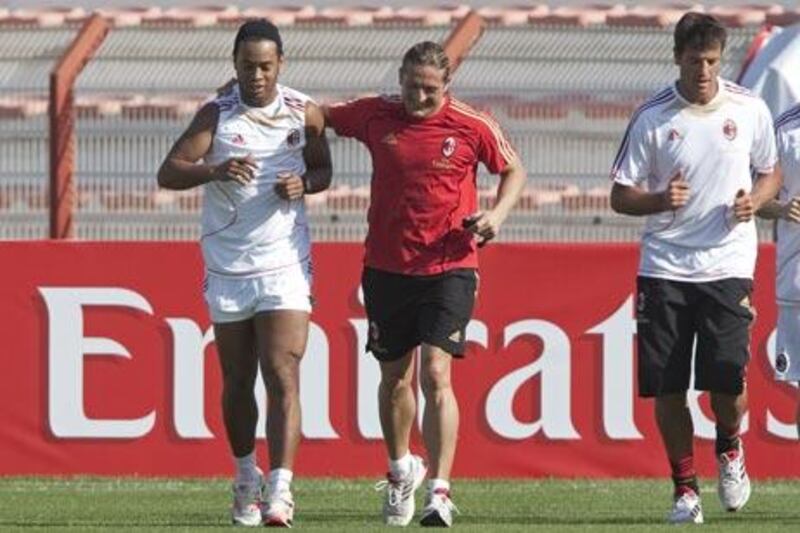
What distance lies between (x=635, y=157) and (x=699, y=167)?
28 centimetres

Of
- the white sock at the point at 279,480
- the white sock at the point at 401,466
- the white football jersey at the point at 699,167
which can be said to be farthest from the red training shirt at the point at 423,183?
the white sock at the point at 279,480

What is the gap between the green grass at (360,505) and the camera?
11562mm

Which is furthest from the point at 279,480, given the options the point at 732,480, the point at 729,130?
the point at 729,130

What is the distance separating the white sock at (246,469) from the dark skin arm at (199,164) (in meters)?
1.18

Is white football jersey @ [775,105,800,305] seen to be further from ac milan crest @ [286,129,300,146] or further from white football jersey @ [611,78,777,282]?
ac milan crest @ [286,129,300,146]

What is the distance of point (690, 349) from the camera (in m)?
11.9

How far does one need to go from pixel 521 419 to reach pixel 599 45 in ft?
9.70

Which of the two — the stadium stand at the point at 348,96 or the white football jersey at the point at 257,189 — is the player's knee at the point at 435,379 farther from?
the stadium stand at the point at 348,96

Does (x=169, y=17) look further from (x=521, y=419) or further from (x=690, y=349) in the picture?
(x=690, y=349)

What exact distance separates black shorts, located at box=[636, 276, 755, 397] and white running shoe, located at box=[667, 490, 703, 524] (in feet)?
1.53

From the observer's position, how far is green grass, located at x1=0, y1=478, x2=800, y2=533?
11.6 meters

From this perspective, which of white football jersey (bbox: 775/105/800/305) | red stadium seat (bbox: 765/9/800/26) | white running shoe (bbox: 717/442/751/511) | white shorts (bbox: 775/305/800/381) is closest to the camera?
white running shoe (bbox: 717/442/751/511)

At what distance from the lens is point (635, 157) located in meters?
11.8

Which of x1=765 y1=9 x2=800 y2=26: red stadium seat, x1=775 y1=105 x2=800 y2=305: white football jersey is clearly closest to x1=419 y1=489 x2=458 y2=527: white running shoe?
x1=775 y1=105 x2=800 y2=305: white football jersey
